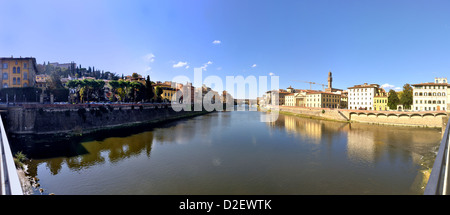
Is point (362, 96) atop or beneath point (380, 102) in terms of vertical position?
atop

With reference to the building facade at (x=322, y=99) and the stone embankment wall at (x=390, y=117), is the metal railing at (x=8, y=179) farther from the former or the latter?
the building facade at (x=322, y=99)

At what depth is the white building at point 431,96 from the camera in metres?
41.5

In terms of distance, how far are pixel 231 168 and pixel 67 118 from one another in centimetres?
2550

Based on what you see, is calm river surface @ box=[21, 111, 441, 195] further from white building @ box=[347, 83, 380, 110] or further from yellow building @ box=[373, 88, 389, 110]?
white building @ box=[347, 83, 380, 110]

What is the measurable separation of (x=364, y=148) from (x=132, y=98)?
4812 centimetres

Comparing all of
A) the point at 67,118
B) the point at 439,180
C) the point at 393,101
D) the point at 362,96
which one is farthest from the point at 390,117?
the point at 67,118

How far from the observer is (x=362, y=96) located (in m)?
59.3

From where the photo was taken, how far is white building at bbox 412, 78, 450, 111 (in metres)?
41.5

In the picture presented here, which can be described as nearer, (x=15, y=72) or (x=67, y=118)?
(x=67, y=118)

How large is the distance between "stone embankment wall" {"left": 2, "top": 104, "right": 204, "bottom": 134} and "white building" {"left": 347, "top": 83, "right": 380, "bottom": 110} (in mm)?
61990

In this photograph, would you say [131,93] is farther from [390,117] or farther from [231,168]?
[390,117]

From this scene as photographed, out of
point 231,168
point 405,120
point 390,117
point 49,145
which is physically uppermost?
point 390,117
